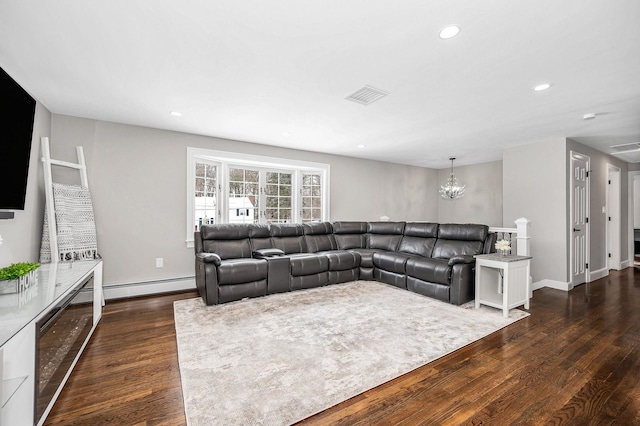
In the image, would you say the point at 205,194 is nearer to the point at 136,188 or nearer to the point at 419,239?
the point at 136,188

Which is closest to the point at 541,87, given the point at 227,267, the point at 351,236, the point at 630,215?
the point at 351,236

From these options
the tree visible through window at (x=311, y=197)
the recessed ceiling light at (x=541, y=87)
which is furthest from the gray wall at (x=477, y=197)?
the recessed ceiling light at (x=541, y=87)

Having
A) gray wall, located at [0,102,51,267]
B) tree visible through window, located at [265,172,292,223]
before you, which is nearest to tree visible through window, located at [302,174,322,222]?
tree visible through window, located at [265,172,292,223]

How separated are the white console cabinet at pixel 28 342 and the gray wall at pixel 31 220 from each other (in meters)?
0.67

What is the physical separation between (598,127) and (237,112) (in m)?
4.84

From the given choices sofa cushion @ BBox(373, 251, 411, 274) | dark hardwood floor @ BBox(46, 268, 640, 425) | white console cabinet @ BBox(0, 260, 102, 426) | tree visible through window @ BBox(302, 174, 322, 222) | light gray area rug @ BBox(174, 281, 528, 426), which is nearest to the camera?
white console cabinet @ BBox(0, 260, 102, 426)

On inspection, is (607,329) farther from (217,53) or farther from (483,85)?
(217,53)

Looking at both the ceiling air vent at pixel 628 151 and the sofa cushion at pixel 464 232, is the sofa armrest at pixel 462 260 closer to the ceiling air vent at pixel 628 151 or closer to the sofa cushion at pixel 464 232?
the sofa cushion at pixel 464 232

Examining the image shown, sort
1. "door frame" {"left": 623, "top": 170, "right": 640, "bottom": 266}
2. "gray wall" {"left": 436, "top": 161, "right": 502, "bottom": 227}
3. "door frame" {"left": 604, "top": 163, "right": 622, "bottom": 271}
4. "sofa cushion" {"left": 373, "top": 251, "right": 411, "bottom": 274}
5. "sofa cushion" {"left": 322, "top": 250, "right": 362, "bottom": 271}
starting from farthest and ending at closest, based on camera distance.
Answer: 1. "gray wall" {"left": 436, "top": 161, "right": 502, "bottom": 227}
2. "door frame" {"left": 623, "top": 170, "right": 640, "bottom": 266}
3. "door frame" {"left": 604, "top": 163, "right": 622, "bottom": 271}
4. "sofa cushion" {"left": 322, "top": 250, "right": 362, "bottom": 271}
5. "sofa cushion" {"left": 373, "top": 251, "right": 411, "bottom": 274}

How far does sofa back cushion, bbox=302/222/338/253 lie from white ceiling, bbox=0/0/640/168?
6.40 ft

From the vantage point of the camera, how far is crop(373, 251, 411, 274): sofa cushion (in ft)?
14.3

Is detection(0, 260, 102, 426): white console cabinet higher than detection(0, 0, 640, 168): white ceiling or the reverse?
the reverse

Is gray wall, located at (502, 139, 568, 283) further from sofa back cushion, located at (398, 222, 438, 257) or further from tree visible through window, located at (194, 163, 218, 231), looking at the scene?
tree visible through window, located at (194, 163, 218, 231)

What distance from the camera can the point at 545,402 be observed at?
179cm
